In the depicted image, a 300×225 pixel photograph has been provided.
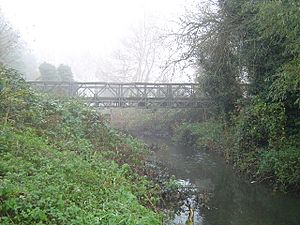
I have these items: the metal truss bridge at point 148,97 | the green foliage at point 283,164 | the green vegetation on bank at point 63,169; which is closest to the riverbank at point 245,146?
the green foliage at point 283,164

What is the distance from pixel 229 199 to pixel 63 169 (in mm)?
5553

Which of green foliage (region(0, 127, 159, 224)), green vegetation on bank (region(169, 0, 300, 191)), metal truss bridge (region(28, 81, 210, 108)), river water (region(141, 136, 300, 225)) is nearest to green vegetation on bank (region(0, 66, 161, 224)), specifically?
green foliage (region(0, 127, 159, 224))

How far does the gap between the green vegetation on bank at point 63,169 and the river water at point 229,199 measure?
1657 mm

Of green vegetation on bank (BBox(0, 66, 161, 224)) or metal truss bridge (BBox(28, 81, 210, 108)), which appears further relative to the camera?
metal truss bridge (BBox(28, 81, 210, 108))

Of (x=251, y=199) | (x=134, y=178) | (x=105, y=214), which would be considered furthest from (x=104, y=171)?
(x=251, y=199)

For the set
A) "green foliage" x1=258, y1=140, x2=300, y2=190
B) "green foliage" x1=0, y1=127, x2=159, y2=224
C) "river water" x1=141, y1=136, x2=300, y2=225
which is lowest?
"river water" x1=141, y1=136, x2=300, y2=225

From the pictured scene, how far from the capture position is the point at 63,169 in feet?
23.9

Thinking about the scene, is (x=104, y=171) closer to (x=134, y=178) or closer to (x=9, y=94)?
(x=134, y=178)

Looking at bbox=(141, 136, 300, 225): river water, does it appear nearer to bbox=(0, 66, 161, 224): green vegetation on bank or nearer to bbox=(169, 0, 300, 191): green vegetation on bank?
bbox=(169, 0, 300, 191): green vegetation on bank

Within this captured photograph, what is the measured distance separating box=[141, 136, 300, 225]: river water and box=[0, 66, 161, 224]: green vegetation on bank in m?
1.66

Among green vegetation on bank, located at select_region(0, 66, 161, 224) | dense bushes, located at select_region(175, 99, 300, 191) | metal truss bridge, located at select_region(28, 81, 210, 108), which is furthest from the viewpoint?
metal truss bridge, located at select_region(28, 81, 210, 108)

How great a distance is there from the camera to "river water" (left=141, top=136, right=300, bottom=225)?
29.8 feet

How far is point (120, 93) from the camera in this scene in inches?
970

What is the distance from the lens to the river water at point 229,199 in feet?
29.8
